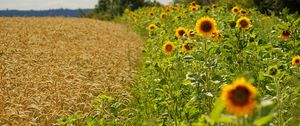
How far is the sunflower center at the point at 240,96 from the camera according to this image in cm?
169

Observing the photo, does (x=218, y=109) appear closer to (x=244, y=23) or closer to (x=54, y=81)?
(x=244, y=23)

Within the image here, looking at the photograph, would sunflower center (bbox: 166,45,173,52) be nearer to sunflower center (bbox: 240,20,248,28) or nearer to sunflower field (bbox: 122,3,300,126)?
sunflower field (bbox: 122,3,300,126)

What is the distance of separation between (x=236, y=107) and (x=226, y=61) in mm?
4153

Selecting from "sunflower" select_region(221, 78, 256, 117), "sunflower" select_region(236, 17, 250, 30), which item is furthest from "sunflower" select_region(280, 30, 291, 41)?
"sunflower" select_region(221, 78, 256, 117)

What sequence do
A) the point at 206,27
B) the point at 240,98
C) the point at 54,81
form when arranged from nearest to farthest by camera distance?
the point at 240,98 < the point at 206,27 < the point at 54,81

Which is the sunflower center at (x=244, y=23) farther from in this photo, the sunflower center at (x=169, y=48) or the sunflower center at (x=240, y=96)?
the sunflower center at (x=240, y=96)

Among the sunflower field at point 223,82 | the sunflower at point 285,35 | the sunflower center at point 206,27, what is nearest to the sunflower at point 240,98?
the sunflower field at point 223,82

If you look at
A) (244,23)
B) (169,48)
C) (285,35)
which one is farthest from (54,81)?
(285,35)

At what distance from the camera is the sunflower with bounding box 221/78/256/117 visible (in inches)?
66.1

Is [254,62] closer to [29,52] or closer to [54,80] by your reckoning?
[54,80]

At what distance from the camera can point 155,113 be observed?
4.82 m

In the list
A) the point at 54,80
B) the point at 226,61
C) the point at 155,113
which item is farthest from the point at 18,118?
the point at 226,61

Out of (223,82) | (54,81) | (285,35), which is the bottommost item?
(54,81)

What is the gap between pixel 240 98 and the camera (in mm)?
1712
